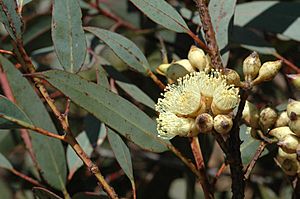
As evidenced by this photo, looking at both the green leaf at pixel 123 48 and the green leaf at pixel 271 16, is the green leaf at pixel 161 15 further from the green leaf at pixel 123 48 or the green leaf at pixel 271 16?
the green leaf at pixel 271 16

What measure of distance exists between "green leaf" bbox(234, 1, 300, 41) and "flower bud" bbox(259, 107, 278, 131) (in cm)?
52

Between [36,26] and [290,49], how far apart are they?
2.52ft

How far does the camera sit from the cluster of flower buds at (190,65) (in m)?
1.28

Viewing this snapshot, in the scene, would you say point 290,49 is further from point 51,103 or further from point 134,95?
point 51,103

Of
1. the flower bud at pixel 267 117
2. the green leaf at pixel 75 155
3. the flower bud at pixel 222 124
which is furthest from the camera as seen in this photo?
the green leaf at pixel 75 155

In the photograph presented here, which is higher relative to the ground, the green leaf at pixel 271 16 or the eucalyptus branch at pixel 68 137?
the eucalyptus branch at pixel 68 137

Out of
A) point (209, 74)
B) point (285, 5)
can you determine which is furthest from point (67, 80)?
point (285, 5)

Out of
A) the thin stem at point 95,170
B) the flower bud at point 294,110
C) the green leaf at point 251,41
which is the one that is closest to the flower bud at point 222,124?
the flower bud at point 294,110

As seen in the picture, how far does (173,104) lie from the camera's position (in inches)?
50.2

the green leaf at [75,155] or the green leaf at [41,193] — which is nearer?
the green leaf at [41,193]

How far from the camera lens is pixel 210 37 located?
Result: 128cm

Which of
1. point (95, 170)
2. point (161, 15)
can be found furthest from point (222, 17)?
point (95, 170)

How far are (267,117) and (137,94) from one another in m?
0.43

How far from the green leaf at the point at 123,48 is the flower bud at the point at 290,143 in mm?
375
